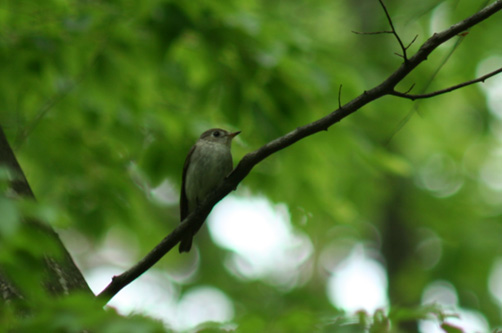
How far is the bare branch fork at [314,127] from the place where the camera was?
8.21 feet

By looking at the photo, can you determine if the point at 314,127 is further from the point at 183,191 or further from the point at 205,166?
the point at 183,191

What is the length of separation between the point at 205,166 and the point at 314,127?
2493mm

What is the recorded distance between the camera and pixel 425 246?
1023 centimetres

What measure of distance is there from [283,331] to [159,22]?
2582 mm

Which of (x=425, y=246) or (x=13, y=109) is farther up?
(x=425, y=246)

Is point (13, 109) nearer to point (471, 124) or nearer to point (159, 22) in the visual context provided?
point (159, 22)

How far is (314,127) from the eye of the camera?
2.76m

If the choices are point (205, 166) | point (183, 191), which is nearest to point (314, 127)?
point (205, 166)

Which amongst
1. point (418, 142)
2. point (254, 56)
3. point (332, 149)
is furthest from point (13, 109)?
point (418, 142)


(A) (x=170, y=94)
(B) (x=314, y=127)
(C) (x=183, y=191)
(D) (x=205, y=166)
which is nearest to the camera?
(B) (x=314, y=127)

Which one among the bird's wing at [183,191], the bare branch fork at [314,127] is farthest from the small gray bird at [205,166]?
the bare branch fork at [314,127]

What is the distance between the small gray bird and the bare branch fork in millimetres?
1856

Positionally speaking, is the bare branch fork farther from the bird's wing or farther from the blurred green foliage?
the bird's wing

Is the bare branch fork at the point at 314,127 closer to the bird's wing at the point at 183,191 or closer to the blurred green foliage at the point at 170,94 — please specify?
the blurred green foliage at the point at 170,94
